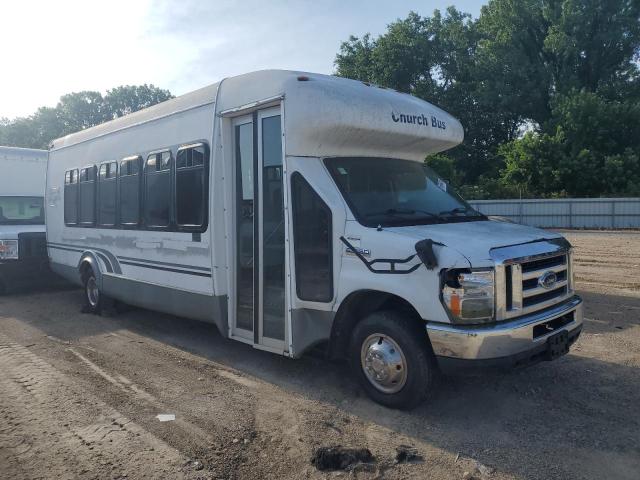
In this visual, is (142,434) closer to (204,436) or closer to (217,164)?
(204,436)

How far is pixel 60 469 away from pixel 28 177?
33.8 ft

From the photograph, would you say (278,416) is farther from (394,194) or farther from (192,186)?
(192,186)

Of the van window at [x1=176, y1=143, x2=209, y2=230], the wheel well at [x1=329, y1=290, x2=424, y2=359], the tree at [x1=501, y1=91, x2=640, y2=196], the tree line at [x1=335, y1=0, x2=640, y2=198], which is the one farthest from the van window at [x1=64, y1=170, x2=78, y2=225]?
the tree at [x1=501, y1=91, x2=640, y2=196]

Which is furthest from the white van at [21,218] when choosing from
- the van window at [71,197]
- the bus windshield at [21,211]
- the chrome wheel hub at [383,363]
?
the chrome wheel hub at [383,363]

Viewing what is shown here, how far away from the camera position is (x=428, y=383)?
4527mm

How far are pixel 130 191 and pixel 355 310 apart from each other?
4.35 metres

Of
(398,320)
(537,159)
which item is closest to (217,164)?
(398,320)

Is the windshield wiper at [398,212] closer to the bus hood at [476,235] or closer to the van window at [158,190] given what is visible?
the bus hood at [476,235]

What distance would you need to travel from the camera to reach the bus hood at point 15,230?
10.8 m

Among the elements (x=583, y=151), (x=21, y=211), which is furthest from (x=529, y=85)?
(x=21, y=211)

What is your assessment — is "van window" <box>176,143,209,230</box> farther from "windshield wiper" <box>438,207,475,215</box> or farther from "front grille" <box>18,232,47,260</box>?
"front grille" <box>18,232,47,260</box>

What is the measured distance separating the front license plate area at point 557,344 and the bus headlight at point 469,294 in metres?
0.73

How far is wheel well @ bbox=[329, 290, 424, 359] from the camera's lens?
4828mm

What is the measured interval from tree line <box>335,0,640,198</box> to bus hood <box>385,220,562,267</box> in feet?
70.9
